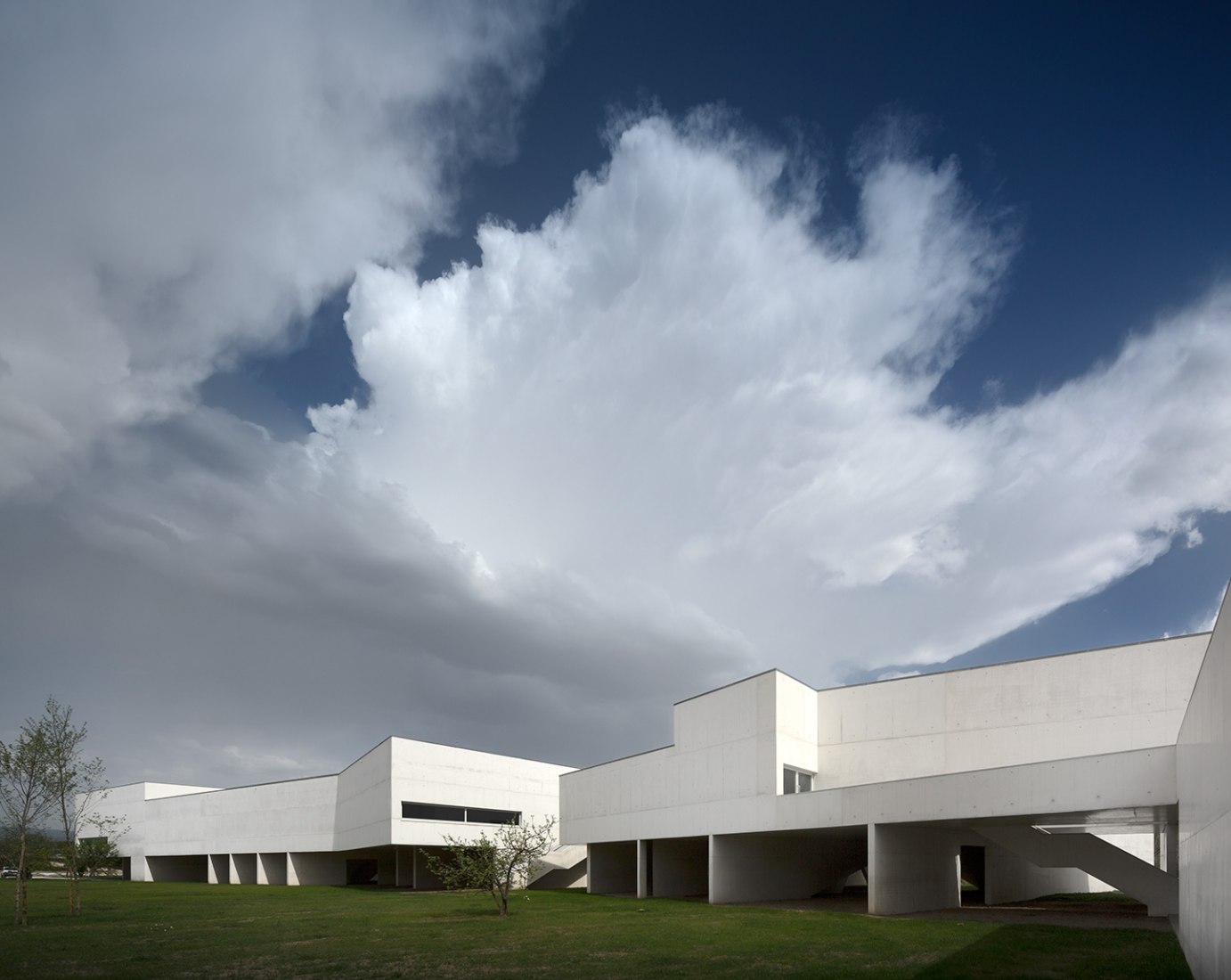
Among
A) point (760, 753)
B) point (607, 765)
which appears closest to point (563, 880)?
point (607, 765)

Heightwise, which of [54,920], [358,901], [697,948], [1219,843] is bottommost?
[358,901]

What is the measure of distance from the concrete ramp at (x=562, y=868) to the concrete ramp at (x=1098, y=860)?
31.2 m

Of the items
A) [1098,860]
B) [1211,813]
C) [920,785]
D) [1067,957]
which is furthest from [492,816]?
[1211,813]

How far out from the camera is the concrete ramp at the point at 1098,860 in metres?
27.0

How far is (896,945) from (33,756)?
90.3 ft

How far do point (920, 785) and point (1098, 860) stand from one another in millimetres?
5872

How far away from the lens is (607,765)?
149 ft

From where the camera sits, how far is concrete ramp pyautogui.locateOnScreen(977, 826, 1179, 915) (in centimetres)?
2702

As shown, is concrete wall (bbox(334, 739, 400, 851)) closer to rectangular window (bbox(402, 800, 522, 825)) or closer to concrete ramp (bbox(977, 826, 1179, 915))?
rectangular window (bbox(402, 800, 522, 825))

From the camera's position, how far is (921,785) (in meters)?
28.6

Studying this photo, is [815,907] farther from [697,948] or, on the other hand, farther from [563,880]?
[563,880]

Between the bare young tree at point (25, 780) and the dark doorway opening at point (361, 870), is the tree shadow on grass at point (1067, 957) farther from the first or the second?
the dark doorway opening at point (361, 870)

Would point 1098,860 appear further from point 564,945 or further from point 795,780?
point 564,945

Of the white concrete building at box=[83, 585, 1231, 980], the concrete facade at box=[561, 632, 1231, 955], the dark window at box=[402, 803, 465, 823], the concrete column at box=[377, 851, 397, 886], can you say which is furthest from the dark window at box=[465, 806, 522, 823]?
the concrete facade at box=[561, 632, 1231, 955]
